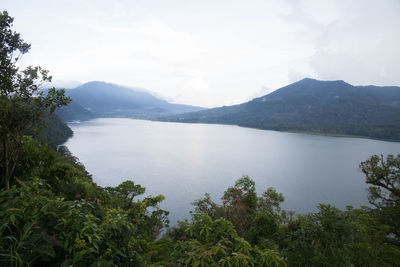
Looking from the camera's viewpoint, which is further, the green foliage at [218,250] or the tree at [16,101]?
the tree at [16,101]

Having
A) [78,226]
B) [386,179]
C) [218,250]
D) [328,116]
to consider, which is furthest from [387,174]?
[328,116]

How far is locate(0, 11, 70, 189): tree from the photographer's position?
388 centimetres

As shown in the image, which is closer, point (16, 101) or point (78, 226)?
point (78, 226)

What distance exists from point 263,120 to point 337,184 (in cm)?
11989

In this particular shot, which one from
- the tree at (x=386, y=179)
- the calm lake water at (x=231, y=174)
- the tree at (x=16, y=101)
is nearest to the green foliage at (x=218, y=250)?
the tree at (x=16, y=101)

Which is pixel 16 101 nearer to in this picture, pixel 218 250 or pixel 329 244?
pixel 218 250

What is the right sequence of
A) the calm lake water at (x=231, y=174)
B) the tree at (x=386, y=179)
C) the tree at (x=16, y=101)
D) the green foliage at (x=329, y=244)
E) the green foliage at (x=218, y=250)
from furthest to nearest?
the calm lake water at (x=231, y=174), the tree at (x=386, y=179), the green foliage at (x=329, y=244), the tree at (x=16, y=101), the green foliage at (x=218, y=250)

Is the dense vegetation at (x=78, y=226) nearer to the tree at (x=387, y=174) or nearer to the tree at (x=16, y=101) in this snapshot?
the tree at (x=16, y=101)

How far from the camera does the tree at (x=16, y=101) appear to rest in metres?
3.88

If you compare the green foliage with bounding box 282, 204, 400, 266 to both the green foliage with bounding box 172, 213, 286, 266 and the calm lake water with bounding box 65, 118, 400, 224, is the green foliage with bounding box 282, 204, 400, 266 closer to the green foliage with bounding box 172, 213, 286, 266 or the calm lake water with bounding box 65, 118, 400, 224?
the green foliage with bounding box 172, 213, 286, 266

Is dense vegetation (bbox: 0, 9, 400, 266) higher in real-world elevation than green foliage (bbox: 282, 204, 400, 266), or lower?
higher

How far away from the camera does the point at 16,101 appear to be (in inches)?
158

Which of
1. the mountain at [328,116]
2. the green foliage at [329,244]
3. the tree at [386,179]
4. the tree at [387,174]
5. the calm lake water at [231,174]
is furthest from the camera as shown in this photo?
the mountain at [328,116]

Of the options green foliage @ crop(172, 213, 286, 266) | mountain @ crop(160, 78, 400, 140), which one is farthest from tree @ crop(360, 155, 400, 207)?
mountain @ crop(160, 78, 400, 140)
